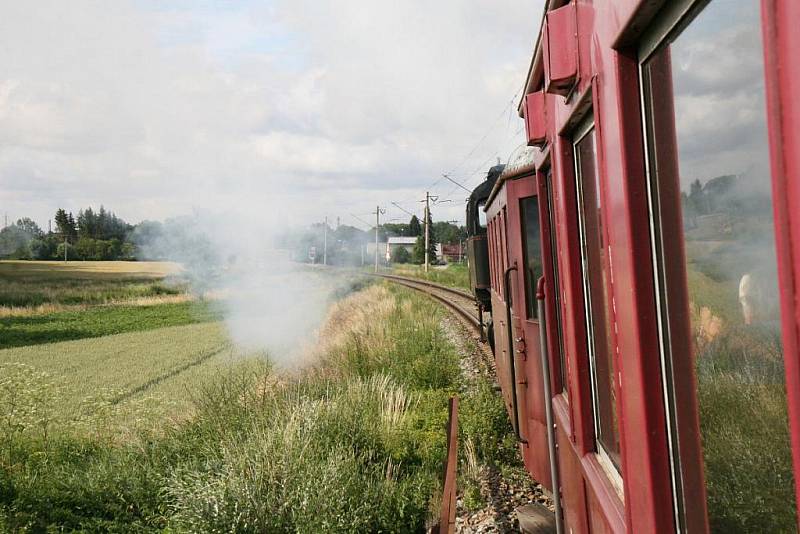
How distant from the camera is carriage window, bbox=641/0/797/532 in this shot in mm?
1030

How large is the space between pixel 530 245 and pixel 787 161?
4534 millimetres

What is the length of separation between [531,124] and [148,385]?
1797 centimetres

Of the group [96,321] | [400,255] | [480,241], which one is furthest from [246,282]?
[400,255]

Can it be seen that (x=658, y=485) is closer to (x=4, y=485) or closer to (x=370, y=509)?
(x=370, y=509)

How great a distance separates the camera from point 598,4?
1.79m

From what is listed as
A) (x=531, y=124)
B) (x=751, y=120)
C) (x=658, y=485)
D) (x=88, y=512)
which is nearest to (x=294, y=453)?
(x=88, y=512)

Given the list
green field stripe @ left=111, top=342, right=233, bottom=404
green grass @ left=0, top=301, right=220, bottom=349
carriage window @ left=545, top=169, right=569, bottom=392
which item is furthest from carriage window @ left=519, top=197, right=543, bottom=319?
green grass @ left=0, top=301, right=220, bottom=349

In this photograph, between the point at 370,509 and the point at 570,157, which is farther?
the point at 370,509

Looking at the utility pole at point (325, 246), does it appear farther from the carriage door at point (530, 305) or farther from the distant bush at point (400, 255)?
the carriage door at point (530, 305)

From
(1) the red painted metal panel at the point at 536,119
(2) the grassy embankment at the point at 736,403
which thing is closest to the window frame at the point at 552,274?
(1) the red painted metal panel at the point at 536,119

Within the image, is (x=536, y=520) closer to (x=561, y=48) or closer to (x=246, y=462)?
(x=246, y=462)

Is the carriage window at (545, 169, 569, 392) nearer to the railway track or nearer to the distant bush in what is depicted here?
the railway track

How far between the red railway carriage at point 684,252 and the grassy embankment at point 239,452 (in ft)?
11.8

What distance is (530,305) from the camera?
5371 millimetres
